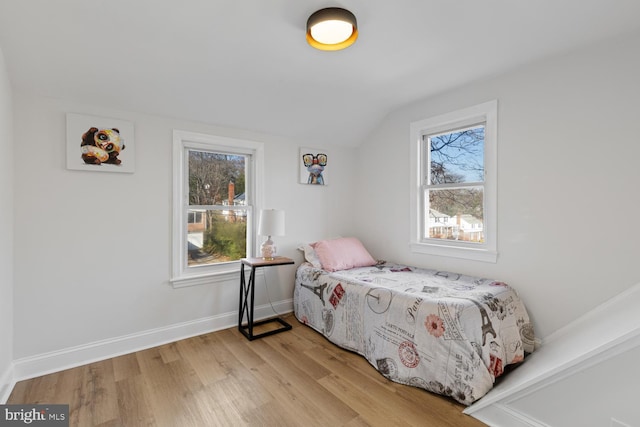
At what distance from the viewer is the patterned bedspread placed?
5.97 feet

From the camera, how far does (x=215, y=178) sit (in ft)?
9.93

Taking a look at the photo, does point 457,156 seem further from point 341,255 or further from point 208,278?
point 208,278

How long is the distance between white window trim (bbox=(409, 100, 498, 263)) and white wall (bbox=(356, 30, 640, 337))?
0.06 meters

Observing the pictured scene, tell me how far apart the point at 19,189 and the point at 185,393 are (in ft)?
6.10

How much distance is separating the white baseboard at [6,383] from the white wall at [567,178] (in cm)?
349

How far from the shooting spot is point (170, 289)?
2697 mm

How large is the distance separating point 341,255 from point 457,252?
3.77 ft

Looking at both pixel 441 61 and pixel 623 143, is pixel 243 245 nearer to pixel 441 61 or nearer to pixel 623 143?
pixel 441 61

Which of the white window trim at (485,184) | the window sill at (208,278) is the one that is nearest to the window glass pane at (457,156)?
the white window trim at (485,184)

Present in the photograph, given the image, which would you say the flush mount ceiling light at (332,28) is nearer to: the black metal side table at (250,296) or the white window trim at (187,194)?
the white window trim at (187,194)

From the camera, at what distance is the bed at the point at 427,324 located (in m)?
1.82

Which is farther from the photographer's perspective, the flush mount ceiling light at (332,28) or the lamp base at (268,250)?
the lamp base at (268,250)

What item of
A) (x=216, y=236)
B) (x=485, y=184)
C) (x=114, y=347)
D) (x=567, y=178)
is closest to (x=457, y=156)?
(x=485, y=184)

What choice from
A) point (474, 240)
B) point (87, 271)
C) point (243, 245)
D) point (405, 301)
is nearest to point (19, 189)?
point (87, 271)
